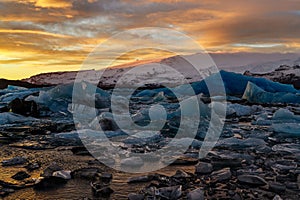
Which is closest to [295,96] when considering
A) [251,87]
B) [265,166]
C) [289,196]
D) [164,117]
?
[251,87]

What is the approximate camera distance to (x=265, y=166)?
3449mm

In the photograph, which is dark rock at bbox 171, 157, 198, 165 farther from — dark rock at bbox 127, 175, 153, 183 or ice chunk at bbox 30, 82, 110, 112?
ice chunk at bbox 30, 82, 110, 112

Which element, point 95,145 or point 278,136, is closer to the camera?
point 95,145

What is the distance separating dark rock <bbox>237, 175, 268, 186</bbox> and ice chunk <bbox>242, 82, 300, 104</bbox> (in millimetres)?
10171

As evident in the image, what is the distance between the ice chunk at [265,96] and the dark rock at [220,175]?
396 inches

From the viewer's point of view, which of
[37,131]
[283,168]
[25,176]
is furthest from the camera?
[37,131]

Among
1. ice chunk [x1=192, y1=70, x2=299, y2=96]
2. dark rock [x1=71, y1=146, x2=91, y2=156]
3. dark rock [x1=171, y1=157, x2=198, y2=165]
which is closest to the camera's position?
dark rock [x1=171, y1=157, x2=198, y2=165]

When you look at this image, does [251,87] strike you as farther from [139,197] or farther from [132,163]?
[139,197]

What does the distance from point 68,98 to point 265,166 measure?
8085 millimetres

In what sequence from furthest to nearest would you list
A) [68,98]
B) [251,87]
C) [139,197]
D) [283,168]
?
[251,87]
[68,98]
[283,168]
[139,197]

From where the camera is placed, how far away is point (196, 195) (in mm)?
2453

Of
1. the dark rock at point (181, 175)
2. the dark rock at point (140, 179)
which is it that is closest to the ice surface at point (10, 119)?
the dark rock at point (140, 179)

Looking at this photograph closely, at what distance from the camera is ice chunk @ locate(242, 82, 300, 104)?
1263 cm

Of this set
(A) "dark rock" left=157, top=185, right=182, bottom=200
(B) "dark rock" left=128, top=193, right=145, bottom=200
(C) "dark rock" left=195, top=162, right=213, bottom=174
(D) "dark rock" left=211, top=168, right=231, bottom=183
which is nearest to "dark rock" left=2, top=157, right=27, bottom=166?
(B) "dark rock" left=128, top=193, right=145, bottom=200
